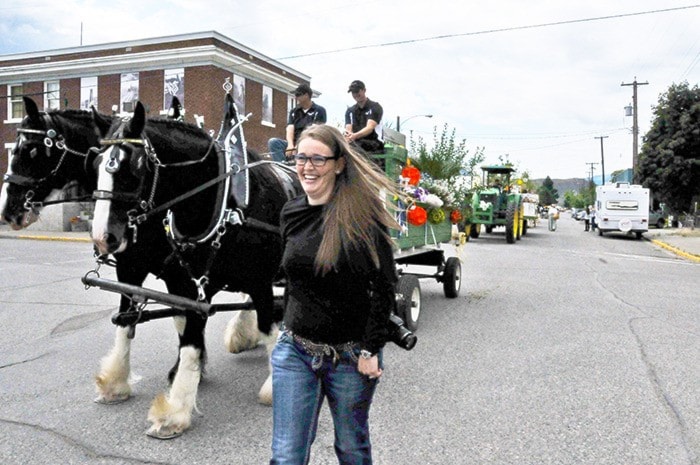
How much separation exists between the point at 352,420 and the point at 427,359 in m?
3.55

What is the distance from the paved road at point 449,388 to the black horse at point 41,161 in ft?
4.83

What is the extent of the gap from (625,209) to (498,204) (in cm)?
721

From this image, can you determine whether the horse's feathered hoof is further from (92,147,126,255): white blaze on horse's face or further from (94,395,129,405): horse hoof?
(92,147,126,255): white blaze on horse's face

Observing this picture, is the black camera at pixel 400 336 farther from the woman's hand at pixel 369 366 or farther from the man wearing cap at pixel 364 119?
the man wearing cap at pixel 364 119

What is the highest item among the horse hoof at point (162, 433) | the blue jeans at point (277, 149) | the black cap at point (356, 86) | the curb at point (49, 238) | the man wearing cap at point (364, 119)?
the black cap at point (356, 86)

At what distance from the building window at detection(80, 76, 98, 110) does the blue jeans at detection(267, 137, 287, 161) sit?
23.4 meters

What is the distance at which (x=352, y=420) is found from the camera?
8.31 feet

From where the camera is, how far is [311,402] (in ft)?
8.27

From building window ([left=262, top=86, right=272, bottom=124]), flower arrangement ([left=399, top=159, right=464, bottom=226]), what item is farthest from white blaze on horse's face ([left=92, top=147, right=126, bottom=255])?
building window ([left=262, top=86, right=272, bottom=124])

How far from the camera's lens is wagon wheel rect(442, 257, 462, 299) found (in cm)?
912

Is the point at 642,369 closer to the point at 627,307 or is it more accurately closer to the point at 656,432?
the point at 656,432

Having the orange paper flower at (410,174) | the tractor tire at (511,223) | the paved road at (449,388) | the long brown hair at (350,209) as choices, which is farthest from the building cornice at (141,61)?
the long brown hair at (350,209)

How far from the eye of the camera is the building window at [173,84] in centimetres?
2569

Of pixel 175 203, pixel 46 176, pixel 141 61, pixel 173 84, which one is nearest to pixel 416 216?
pixel 175 203
